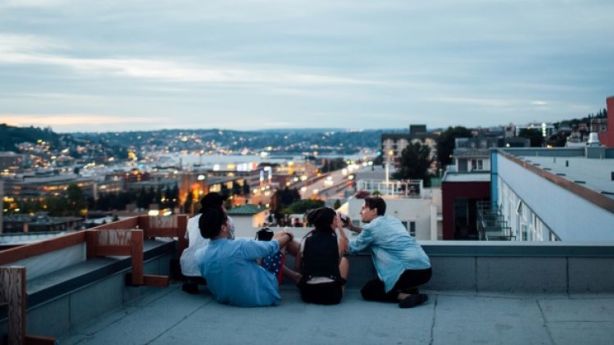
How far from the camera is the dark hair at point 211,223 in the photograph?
773 centimetres

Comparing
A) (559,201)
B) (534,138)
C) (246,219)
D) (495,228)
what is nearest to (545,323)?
(559,201)

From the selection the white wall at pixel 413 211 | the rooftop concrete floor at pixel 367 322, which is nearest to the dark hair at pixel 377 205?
the rooftop concrete floor at pixel 367 322

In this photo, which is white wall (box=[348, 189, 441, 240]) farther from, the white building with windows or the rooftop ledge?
the rooftop ledge

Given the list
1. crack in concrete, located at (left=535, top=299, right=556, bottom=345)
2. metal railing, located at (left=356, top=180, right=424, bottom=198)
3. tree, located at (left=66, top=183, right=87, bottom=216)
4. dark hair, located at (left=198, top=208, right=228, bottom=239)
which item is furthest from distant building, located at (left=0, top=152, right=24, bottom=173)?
crack in concrete, located at (left=535, top=299, right=556, bottom=345)

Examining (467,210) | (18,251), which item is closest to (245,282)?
(18,251)

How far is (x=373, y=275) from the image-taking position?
8.32 meters

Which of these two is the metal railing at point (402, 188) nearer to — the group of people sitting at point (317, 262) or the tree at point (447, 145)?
the tree at point (447, 145)

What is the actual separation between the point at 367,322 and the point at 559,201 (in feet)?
23.7

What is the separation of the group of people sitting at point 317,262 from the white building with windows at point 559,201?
8.44ft

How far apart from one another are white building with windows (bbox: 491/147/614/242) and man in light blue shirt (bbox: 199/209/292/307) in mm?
3782

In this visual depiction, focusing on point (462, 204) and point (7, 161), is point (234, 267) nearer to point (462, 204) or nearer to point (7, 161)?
point (462, 204)

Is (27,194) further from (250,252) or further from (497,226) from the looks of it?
(250,252)

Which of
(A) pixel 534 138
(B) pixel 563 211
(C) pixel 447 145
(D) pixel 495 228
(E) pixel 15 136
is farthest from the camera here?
(E) pixel 15 136

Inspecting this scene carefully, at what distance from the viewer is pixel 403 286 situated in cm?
768
